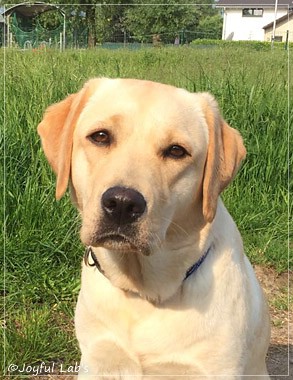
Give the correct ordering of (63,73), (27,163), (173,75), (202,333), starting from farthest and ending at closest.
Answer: (173,75) < (63,73) < (27,163) < (202,333)

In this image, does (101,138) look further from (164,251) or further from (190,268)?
(190,268)

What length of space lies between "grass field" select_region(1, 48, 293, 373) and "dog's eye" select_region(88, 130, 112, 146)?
1.43 metres

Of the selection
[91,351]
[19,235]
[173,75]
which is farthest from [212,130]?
[173,75]

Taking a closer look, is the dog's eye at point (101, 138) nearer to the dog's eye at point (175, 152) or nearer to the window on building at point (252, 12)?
the dog's eye at point (175, 152)

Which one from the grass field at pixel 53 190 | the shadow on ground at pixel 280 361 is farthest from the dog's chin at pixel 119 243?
the shadow on ground at pixel 280 361

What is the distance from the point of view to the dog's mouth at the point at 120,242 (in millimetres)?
1874

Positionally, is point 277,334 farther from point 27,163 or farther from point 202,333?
point 27,163

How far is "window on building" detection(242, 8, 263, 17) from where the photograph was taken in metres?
62.6

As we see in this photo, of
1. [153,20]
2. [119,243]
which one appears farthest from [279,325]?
[153,20]

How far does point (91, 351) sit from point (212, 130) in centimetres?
111

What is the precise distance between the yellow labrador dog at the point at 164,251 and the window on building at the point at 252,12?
64.8m

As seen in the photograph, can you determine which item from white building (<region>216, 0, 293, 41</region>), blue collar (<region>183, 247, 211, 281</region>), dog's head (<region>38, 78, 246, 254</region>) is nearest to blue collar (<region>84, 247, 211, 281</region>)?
blue collar (<region>183, 247, 211, 281</region>)

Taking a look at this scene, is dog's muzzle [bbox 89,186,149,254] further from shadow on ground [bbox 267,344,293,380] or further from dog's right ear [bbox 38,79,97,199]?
shadow on ground [bbox 267,344,293,380]

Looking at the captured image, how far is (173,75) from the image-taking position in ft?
20.1
